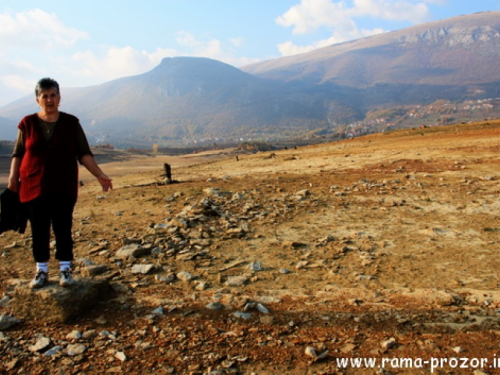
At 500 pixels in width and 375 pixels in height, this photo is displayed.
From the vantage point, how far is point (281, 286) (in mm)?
4320

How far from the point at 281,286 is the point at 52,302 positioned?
2.31 metres

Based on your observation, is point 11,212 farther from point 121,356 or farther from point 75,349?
point 121,356

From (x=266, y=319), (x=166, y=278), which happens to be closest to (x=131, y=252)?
(x=166, y=278)

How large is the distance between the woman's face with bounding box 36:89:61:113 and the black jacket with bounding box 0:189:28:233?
0.90m

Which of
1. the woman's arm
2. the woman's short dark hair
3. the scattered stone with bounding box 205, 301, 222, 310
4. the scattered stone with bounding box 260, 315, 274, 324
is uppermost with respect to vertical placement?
the woman's short dark hair

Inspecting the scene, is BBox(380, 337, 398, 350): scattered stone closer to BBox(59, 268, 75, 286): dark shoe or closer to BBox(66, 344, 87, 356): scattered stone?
BBox(66, 344, 87, 356): scattered stone

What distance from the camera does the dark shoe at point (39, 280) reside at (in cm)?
371

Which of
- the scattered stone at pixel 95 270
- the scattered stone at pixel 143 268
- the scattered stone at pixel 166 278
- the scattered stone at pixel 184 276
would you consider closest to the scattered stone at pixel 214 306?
the scattered stone at pixel 184 276

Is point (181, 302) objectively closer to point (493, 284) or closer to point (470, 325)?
point (470, 325)

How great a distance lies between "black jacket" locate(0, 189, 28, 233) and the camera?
3.79 metres

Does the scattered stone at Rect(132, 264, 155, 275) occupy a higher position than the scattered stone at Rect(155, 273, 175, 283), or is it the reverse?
the scattered stone at Rect(132, 264, 155, 275)

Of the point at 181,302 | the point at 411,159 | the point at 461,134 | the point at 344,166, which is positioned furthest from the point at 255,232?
the point at 461,134

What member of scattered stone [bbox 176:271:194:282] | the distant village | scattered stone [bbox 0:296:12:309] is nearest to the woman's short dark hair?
scattered stone [bbox 0:296:12:309]

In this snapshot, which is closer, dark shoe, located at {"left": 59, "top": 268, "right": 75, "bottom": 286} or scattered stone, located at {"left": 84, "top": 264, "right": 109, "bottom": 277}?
dark shoe, located at {"left": 59, "top": 268, "right": 75, "bottom": 286}
